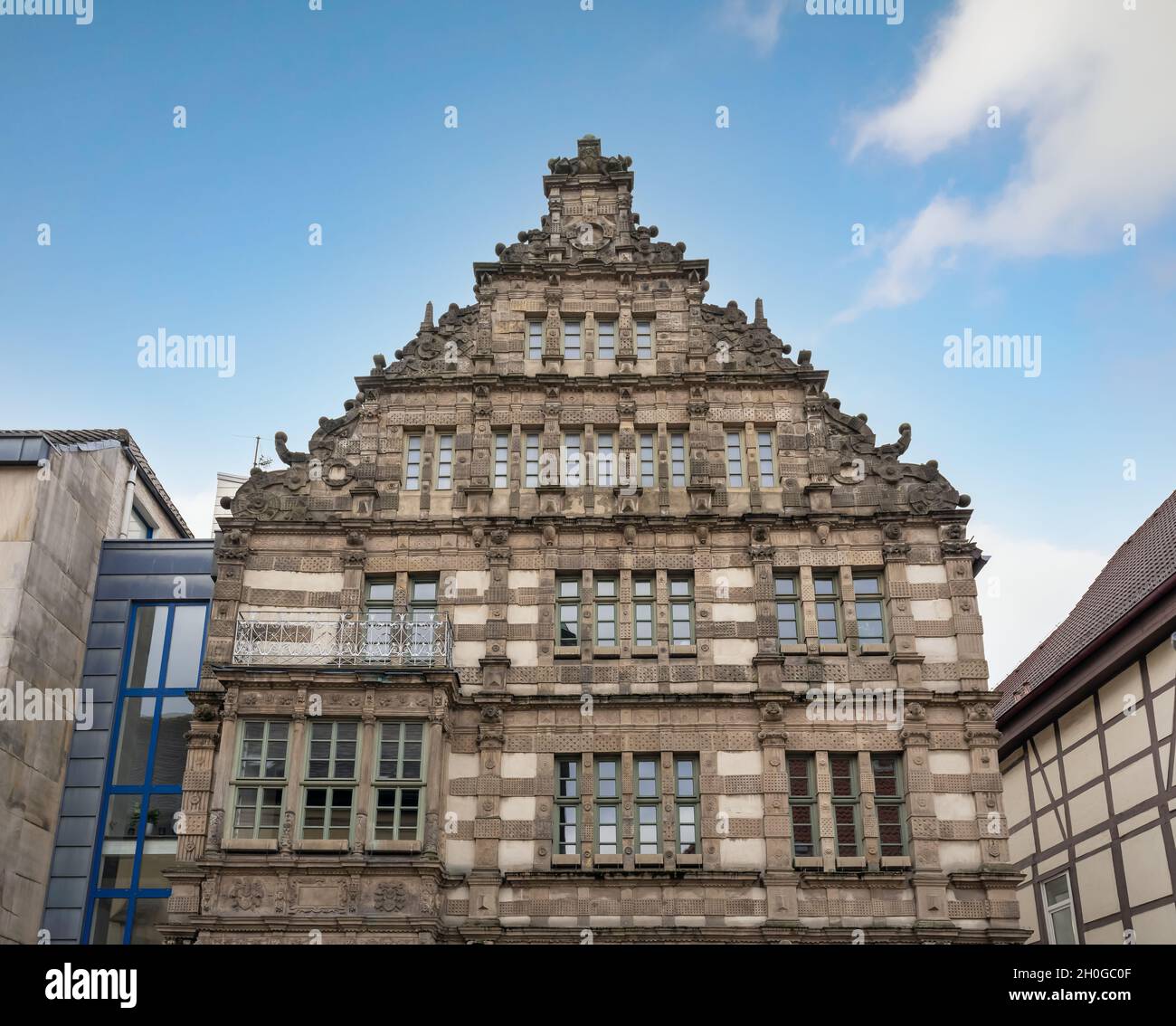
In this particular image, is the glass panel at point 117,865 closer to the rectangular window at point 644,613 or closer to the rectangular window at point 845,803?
the rectangular window at point 644,613

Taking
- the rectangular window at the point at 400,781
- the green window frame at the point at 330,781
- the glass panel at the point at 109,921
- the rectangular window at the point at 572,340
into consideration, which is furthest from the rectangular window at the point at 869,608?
the glass panel at the point at 109,921

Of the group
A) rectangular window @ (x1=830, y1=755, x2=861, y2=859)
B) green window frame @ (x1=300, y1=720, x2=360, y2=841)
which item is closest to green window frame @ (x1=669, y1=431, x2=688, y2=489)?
rectangular window @ (x1=830, y1=755, x2=861, y2=859)

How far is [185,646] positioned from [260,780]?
7.80 metres

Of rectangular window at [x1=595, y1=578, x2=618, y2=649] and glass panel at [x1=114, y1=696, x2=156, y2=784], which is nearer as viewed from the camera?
rectangular window at [x1=595, y1=578, x2=618, y2=649]

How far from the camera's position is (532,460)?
26375 mm

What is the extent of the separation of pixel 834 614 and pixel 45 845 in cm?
1757

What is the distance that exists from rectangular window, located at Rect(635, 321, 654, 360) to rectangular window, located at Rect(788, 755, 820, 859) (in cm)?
929

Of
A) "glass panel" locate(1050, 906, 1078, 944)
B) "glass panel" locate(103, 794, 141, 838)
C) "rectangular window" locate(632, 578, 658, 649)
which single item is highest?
"rectangular window" locate(632, 578, 658, 649)

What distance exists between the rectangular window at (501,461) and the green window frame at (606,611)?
9.62 ft

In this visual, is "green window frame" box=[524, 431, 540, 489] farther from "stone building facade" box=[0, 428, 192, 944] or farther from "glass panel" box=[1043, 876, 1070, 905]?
"glass panel" box=[1043, 876, 1070, 905]

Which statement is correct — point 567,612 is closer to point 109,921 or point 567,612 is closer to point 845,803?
point 845,803

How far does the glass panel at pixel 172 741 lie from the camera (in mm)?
27844

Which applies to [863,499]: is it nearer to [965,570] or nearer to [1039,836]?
[965,570]

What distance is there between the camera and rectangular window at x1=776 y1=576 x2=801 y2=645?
2469 centimetres
